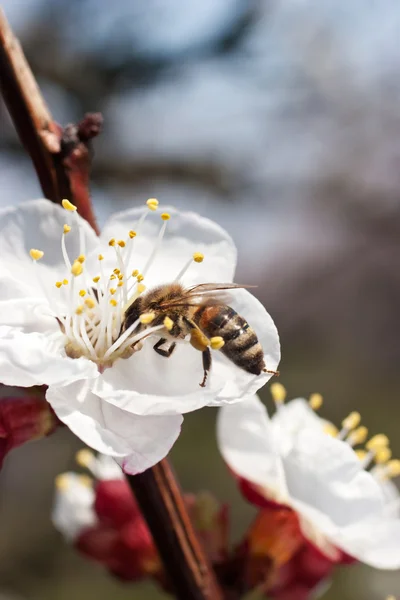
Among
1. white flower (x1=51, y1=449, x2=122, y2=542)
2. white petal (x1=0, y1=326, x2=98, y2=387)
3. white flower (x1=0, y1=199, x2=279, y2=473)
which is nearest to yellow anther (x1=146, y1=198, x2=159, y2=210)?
white flower (x1=0, y1=199, x2=279, y2=473)

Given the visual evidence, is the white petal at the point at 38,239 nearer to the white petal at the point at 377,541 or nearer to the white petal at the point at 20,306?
the white petal at the point at 20,306

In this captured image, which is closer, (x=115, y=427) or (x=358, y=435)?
(x=115, y=427)

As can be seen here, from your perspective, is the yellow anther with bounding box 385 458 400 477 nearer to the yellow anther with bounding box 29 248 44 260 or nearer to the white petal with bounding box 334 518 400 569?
the white petal with bounding box 334 518 400 569

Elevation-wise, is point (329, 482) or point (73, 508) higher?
point (329, 482)

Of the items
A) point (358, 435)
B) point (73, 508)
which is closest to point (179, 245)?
point (358, 435)

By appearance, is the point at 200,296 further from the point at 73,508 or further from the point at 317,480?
the point at 73,508

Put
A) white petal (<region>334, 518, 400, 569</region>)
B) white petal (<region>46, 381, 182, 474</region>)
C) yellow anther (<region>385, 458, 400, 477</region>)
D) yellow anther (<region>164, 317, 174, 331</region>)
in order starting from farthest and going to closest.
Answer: yellow anther (<region>385, 458, 400, 477</region>), white petal (<region>334, 518, 400, 569</region>), yellow anther (<region>164, 317, 174, 331</region>), white petal (<region>46, 381, 182, 474</region>)

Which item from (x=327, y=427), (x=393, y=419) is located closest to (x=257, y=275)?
(x=393, y=419)

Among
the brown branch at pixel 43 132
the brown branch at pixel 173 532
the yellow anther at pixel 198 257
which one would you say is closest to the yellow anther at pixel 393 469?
the brown branch at pixel 173 532
